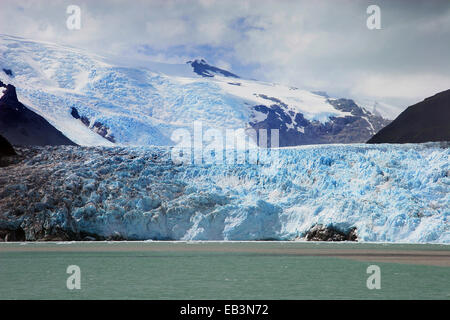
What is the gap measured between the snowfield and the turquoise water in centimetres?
622

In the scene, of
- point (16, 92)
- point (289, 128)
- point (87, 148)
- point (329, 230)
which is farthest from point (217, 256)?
point (289, 128)

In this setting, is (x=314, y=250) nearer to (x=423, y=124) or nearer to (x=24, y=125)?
(x=423, y=124)

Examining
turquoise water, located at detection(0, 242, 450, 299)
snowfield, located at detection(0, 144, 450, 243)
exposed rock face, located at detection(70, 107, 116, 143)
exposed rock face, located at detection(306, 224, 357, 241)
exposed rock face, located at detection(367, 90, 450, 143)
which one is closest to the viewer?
turquoise water, located at detection(0, 242, 450, 299)

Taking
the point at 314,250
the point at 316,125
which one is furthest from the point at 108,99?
the point at 316,125

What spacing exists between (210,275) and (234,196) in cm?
2179

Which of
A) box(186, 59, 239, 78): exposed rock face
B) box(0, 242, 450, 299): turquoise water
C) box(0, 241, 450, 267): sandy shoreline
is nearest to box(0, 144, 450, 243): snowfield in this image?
box(0, 241, 450, 267): sandy shoreline

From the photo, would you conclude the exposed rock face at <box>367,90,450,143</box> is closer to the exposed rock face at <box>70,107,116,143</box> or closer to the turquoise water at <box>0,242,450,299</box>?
the exposed rock face at <box>70,107,116,143</box>

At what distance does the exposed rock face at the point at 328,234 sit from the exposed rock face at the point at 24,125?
42.3m

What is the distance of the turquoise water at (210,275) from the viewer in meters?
18.2

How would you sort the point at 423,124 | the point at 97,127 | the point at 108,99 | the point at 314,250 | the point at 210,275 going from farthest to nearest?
the point at 108,99 < the point at 97,127 < the point at 423,124 < the point at 314,250 < the point at 210,275

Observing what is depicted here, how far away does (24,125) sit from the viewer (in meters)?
77.9

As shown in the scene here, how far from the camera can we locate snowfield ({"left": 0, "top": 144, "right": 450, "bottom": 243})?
40.7 m
